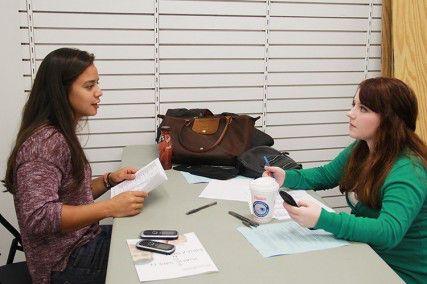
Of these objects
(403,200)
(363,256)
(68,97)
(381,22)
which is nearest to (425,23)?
(381,22)

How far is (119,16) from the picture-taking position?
2.76 m

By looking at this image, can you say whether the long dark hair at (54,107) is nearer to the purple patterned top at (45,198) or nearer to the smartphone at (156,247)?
the purple patterned top at (45,198)

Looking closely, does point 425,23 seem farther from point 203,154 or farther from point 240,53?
point 203,154

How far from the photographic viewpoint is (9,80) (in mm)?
2639

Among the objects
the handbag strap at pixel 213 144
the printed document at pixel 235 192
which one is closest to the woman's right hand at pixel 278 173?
the printed document at pixel 235 192

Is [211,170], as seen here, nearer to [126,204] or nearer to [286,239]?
[126,204]

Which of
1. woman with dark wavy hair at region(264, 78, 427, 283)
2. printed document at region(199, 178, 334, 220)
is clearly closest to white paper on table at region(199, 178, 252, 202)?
printed document at region(199, 178, 334, 220)

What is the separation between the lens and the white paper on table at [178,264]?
1.24m

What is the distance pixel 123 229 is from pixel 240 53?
1870mm

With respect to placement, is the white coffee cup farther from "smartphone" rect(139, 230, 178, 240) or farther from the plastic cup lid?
"smartphone" rect(139, 230, 178, 240)

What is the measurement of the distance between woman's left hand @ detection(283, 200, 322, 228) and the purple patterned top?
877mm

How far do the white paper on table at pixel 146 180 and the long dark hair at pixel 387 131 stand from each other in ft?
2.86

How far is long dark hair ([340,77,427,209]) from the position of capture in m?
1.63

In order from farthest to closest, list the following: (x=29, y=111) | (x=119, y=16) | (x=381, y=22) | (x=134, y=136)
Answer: (x=381, y=22) → (x=134, y=136) → (x=119, y=16) → (x=29, y=111)
